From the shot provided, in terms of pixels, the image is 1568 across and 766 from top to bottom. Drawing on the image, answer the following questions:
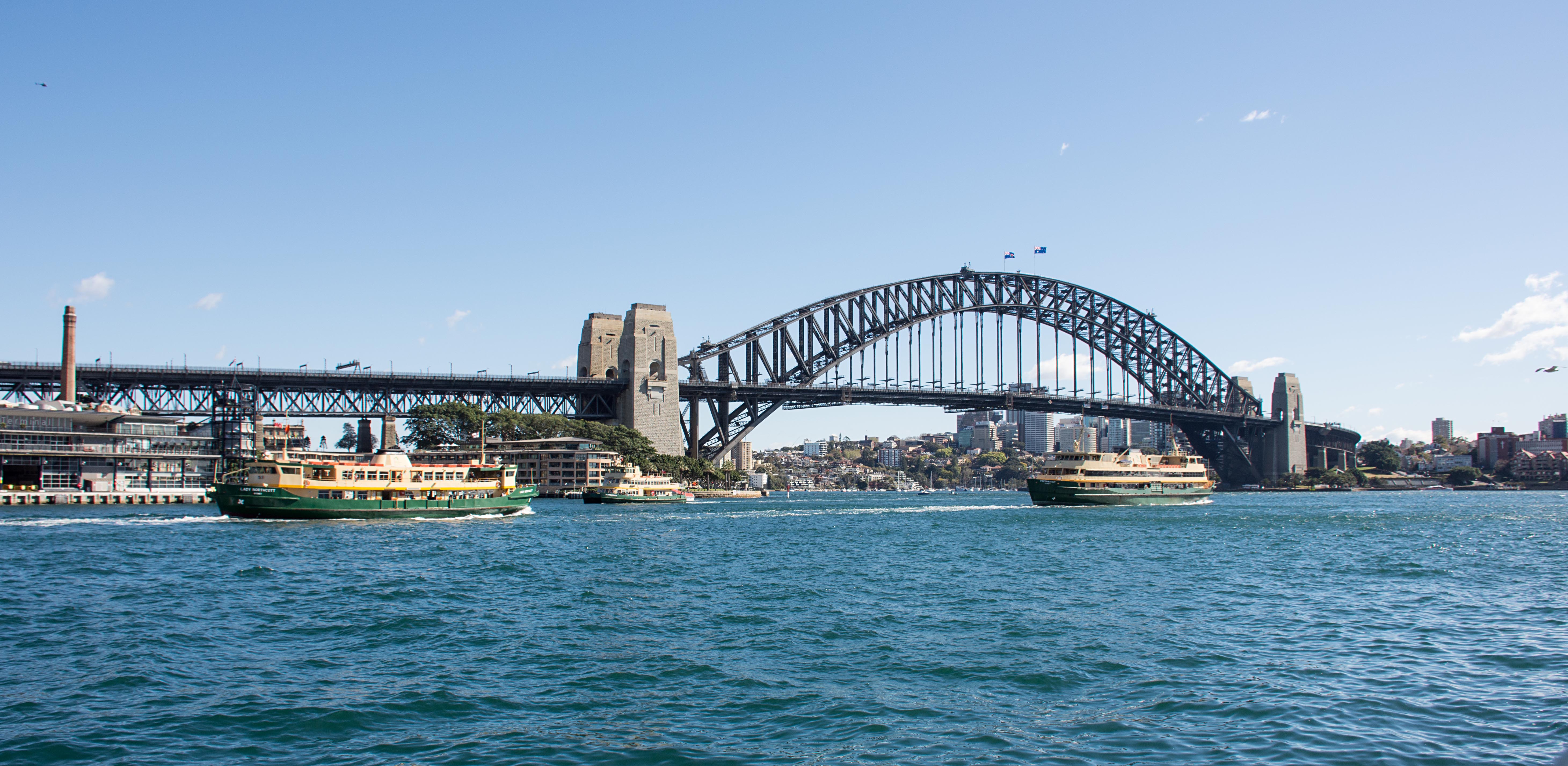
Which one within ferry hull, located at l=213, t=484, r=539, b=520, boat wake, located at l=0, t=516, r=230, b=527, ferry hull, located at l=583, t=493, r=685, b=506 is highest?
ferry hull, located at l=213, t=484, r=539, b=520

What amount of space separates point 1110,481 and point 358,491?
49.7 meters

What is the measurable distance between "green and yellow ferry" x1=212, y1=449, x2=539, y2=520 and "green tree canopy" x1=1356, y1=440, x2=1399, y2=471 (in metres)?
147

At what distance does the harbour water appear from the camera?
12258 mm

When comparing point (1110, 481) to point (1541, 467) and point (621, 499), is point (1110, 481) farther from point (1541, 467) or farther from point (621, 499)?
point (1541, 467)

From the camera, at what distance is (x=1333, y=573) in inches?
1160

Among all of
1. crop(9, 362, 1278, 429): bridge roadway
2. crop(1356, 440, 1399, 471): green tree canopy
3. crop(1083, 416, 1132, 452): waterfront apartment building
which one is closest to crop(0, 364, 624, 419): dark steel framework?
crop(9, 362, 1278, 429): bridge roadway

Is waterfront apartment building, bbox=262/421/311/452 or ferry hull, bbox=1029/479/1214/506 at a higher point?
waterfront apartment building, bbox=262/421/311/452

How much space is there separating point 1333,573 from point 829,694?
67.8 ft

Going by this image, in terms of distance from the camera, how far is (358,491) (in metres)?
54.5

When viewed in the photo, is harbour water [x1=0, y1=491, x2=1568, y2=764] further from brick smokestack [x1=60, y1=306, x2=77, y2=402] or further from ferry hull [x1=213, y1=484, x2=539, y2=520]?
brick smokestack [x1=60, y1=306, x2=77, y2=402]

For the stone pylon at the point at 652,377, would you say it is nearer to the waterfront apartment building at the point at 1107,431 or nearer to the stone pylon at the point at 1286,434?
the waterfront apartment building at the point at 1107,431

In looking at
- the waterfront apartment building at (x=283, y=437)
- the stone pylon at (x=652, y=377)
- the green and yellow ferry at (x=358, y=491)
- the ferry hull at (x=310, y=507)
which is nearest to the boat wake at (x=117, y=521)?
the ferry hull at (x=310, y=507)

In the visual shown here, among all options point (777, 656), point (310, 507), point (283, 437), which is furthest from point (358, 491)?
point (777, 656)

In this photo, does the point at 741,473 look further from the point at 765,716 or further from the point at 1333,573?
the point at 765,716
